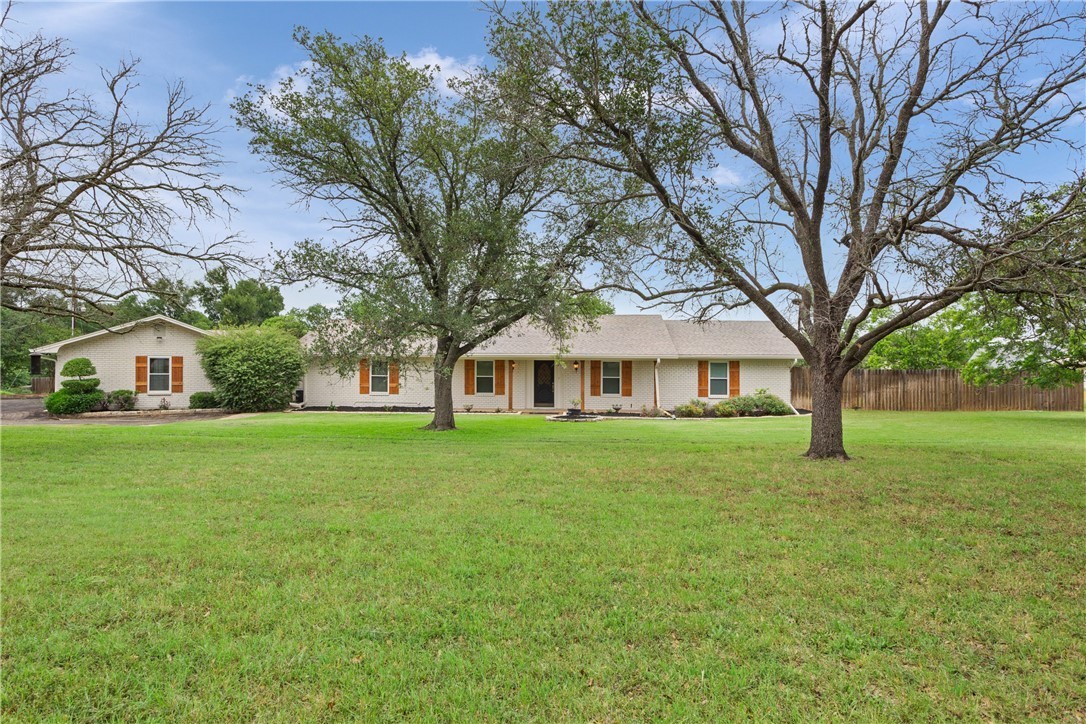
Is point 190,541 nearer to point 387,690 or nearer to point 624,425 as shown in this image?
point 387,690

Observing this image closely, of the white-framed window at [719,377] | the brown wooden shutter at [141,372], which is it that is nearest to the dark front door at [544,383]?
the white-framed window at [719,377]

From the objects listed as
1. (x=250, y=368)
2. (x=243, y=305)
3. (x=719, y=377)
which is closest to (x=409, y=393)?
(x=250, y=368)

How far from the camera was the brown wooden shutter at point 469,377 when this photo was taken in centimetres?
2502

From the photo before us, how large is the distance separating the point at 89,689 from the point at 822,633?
4.08 m

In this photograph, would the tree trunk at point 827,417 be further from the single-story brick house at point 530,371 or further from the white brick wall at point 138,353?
the white brick wall at point 138,353

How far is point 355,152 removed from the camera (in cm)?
1462

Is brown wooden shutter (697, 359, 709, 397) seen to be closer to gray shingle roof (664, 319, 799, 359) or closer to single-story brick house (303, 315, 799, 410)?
single-story brick house (303, 315, 799, 410)

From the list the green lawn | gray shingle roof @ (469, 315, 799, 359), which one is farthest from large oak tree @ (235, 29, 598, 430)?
gray shingle roof @ (469, 315, 799, 359)

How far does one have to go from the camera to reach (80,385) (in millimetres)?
22734

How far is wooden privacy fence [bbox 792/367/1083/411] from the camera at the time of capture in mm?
25188

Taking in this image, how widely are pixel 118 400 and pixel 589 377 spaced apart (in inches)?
757

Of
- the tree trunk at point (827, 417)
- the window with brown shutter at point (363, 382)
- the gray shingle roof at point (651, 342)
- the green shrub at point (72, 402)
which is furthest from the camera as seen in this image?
the window with brown shutter at point (363, 382)

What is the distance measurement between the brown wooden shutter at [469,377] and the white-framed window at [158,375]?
12.5 metres

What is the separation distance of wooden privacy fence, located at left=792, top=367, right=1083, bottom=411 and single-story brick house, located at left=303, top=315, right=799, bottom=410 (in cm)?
292
